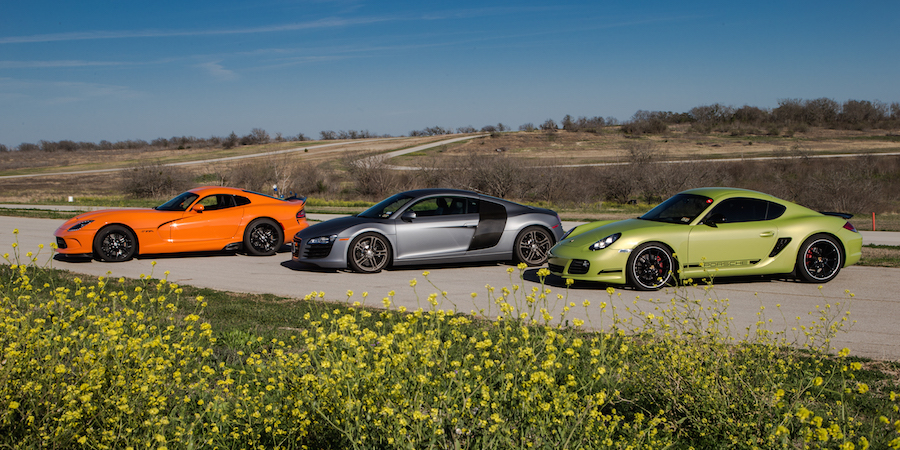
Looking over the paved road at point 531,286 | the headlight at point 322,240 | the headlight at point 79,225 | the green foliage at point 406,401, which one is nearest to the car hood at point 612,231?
the paved road at point 531,286

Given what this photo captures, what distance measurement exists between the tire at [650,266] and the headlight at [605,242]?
33 cm

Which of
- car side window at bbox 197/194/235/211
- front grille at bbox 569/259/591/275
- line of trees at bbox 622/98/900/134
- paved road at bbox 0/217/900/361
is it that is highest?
line of trees at bbox 622/98/900/134

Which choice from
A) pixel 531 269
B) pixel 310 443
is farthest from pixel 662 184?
pixel 310 443

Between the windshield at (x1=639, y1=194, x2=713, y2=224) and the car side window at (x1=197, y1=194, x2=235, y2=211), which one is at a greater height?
the car side window at (x1=197, y1=194, x2=235, y2=211)

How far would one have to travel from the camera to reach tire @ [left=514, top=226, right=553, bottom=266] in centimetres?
1115

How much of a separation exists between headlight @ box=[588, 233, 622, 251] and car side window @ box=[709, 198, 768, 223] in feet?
4.98

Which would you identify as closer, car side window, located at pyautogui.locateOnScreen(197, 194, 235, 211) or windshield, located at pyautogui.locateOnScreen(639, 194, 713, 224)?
windshield, located at pyautogui.locateOnScreen(639, 194, 713, 224)

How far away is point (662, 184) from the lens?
31578 millimetres

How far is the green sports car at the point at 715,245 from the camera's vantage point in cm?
888

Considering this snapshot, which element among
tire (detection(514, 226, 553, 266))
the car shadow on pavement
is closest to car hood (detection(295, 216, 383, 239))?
the car shadow on pavement

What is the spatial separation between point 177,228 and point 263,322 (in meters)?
6.32

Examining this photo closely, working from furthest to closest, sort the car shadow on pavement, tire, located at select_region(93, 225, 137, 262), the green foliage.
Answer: tire, located at select_region(93, 225, 137, 262), the car shadow on pavement, the green foliage

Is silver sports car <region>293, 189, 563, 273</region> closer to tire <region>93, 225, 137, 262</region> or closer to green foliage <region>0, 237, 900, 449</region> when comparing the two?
tire <region>93, 225, 137, 262</region>

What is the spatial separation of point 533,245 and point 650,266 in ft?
8.92
